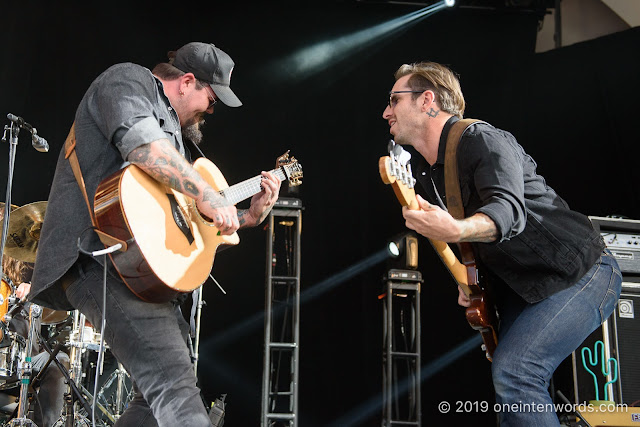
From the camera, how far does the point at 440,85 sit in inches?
113

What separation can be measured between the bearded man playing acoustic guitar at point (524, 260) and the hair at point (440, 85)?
0.84ft

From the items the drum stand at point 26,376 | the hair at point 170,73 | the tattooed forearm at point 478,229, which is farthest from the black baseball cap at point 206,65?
the drum stand at point 26,376

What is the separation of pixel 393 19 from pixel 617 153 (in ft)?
9.40

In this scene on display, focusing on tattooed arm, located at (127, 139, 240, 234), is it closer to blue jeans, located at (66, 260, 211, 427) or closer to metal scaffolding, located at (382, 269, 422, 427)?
blue jeans, located at (66, 260, 211, 427)

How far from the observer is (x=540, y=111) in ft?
23.3

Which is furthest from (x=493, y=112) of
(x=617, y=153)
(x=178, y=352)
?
(x=178, y=352)

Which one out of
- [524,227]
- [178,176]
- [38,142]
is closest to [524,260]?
[524,227]

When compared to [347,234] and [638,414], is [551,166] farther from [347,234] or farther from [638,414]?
[638,414]

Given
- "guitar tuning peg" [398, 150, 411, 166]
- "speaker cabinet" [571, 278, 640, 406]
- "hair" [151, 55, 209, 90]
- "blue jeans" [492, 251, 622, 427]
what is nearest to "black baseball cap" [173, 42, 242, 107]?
"hair" [151, 55, 209, 90]

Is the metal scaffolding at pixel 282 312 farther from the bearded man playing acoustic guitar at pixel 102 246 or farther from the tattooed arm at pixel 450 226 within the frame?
the tattooed arm at pixel 450 226

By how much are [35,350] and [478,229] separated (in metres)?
4.54

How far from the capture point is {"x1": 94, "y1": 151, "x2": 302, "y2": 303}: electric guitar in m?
2.19

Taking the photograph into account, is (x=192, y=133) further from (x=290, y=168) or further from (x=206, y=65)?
(x=290, y=168)

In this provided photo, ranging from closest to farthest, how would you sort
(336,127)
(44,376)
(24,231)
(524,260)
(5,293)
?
(524,260), (24,231), (5,293), (44,376), (336,127)
